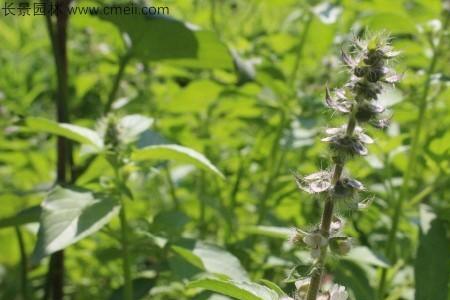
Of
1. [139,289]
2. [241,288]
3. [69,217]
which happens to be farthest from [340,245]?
[139,289]

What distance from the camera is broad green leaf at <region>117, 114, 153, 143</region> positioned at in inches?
60.5

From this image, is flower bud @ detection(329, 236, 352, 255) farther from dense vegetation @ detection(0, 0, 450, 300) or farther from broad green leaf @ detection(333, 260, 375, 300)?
broad green leaf @ detection(333, 260, 375, 300)

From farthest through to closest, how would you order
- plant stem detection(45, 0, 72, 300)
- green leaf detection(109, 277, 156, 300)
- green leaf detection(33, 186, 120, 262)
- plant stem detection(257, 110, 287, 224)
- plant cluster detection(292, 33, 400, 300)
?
plant stem detection(257, 110, 287, 224), plant stem detection(45, 0, 72, 300), green leaf detection(109, 277, 156, 300), green leaf detection(33, 186, 120, 262), plant cluster detection(292, 33, 400, 300)

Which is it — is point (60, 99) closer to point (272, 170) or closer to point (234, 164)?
point (272, 170)

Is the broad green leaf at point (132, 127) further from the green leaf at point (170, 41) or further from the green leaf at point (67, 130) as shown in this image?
the green leaf at point (170, 41)

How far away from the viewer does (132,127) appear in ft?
5.18

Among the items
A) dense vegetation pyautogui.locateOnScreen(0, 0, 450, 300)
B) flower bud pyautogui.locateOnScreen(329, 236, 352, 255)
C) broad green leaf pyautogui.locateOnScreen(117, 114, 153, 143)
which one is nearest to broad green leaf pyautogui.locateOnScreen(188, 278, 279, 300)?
dense vegetation pyautogui.locateOnScreen(0, 0, 450, 300)

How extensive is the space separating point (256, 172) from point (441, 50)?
0.85 metres

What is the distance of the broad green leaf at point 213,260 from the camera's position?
4.54 feet

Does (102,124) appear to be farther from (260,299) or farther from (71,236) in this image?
(260,299)

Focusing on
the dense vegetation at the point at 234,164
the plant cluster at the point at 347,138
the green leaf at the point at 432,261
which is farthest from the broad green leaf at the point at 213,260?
the plant cluster at the point at 347,138

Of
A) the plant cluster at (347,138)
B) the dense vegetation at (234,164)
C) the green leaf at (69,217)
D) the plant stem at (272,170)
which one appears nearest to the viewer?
the plant cluster at (347,138)

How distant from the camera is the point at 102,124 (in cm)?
156

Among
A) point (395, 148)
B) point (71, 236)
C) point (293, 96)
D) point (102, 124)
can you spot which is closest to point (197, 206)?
point (293, 96)
